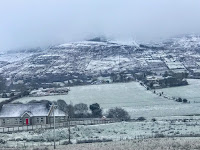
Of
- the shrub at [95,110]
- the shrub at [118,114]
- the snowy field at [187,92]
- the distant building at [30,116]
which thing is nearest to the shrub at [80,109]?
the shrub at [95,110]

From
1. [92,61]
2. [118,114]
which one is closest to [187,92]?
[118,114]

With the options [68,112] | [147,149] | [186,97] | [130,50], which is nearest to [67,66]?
[130,50]

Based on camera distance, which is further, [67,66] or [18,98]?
[67,66]

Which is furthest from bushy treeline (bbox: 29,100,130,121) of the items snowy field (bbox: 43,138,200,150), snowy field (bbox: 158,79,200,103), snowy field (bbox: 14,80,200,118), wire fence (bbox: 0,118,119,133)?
snowy field (bbox: 43,138,200,150)

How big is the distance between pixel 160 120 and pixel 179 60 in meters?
52.0

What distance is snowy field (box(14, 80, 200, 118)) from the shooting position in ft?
143

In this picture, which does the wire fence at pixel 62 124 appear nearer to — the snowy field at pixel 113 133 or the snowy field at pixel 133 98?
the snowy field at pixel 113 133

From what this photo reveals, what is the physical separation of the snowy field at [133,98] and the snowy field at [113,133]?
630 cm

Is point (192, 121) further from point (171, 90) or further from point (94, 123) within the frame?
point (171, 90)

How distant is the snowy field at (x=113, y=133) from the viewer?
29281 millimetres

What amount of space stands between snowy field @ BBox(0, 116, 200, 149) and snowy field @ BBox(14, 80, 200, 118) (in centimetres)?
630

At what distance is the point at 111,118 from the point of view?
1583 inches

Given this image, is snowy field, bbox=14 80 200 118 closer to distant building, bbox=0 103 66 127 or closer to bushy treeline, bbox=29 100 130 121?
bushy treeline, bbox=29 100 130 121

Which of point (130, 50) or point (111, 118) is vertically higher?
point (130, 50)
